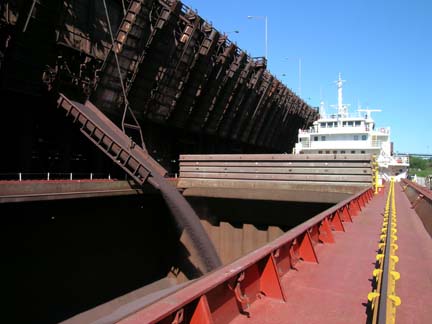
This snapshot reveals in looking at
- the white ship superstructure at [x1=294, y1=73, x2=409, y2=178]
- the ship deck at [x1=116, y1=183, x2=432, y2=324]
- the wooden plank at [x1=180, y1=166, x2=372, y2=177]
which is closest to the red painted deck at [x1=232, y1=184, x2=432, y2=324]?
the ship deck at [x1=116, y1=183, x2=432, y2=324]

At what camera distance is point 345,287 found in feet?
16.0

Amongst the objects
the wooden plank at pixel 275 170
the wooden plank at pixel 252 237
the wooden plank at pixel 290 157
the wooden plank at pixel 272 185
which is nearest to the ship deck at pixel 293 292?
the wooden plank at pixel 272 185

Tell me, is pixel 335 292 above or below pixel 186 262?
above

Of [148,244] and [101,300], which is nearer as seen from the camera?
[101,300]

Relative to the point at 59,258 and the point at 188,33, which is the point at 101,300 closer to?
the point at 59,258

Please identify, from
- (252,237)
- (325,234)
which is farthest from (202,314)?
(252,237)

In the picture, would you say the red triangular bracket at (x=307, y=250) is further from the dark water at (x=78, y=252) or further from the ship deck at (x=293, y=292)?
the dark water at (x=78, y=252)

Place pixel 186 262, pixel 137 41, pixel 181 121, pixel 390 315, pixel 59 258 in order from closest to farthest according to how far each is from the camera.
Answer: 1. pixel 390 315
2. pixel 59 258
3. pixel 186 262
4. pixel 137 41
5. pixel 181 121

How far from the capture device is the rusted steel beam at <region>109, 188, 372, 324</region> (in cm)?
273

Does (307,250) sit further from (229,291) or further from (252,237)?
(252,237)

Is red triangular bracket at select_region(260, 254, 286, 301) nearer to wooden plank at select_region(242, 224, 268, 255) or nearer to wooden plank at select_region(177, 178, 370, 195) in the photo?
wooden plank at select_region(177, 178, 370, 195)

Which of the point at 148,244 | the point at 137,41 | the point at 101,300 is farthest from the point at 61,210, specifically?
the point at 137,41

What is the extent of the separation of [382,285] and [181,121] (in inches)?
950

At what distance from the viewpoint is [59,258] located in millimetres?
13609
